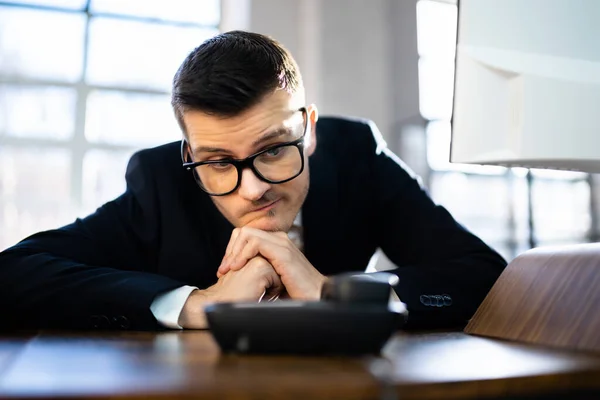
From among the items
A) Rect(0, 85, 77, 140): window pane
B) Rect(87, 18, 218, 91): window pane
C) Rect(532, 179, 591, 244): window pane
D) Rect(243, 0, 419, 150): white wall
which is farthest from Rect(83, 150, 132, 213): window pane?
Rect(532, 179, 591, 244): window pane

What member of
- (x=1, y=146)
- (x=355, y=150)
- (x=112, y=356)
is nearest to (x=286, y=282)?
(x=112, y=356)

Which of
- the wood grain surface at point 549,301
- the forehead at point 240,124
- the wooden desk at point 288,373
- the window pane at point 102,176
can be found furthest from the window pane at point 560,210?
the wooden desk at point 288,373

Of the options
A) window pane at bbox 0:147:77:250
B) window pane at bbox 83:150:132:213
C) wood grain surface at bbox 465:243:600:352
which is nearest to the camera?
wood grain surface at bbox 465:243:600:352

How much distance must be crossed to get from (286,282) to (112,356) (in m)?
0.46

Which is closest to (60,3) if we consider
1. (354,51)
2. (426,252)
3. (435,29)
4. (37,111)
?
(37,111)

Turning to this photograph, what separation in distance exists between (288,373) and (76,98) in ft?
7.87

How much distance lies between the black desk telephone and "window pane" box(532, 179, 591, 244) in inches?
105

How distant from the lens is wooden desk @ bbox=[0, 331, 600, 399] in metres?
0.41

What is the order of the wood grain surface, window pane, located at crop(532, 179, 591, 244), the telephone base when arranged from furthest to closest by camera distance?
window pane, located at crop(532, 179, 591, 244)
the wood grain surface
the telephone base

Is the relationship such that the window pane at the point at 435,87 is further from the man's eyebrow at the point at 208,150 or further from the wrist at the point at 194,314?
the wrist at the point at 194,314

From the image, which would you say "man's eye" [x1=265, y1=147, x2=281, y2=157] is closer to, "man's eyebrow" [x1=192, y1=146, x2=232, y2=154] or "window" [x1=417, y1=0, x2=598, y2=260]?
"man's eyebrow" [x1=192, y1=146, x2=232, y2=154]

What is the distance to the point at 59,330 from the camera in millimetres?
934

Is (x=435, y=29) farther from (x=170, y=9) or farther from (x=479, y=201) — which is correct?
(x=170, y=9)

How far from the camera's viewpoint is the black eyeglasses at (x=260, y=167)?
1.11 m
